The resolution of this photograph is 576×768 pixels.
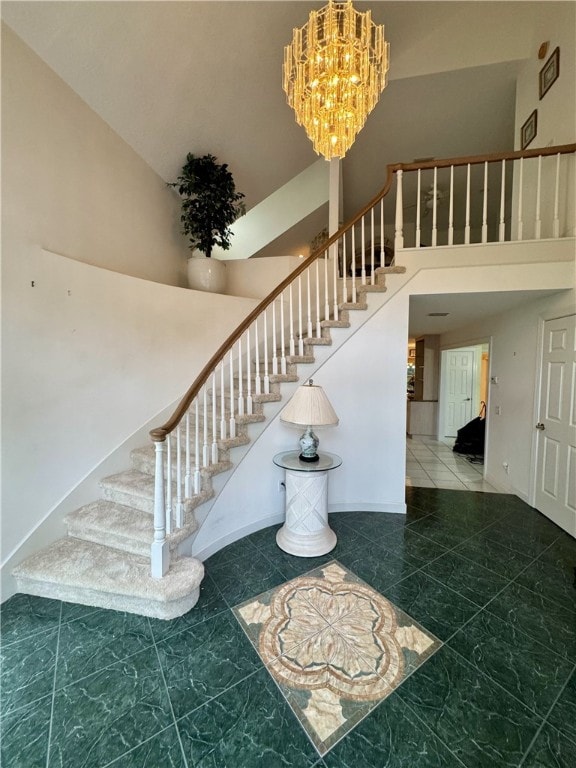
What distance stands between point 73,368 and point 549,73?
5529 mm

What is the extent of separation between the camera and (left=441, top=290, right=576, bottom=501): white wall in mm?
3346

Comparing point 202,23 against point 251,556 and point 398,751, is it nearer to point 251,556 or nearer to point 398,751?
point 251,556

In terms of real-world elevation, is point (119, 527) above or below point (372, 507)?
above

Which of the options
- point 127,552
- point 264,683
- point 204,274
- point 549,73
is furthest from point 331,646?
point 549,73

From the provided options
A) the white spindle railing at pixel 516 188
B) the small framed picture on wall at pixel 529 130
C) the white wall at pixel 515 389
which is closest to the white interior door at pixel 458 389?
the white wall at pixel 515 389

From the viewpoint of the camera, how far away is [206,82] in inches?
127

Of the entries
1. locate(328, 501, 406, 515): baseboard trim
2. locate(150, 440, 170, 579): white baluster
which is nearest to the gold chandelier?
locate(150, 440, 170, 579): white baluster

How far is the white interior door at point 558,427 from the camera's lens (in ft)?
9.29

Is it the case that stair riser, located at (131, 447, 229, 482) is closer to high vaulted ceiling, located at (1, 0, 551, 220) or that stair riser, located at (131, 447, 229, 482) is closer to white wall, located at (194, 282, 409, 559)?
white wall, located at (194, 282, 409, 559)

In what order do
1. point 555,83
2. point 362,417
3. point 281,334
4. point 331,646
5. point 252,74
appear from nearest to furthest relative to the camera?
point 331,646 → point 281,334 → point 555,83 → point 362,417 → point 252,74

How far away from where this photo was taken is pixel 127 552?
2199 millimetres

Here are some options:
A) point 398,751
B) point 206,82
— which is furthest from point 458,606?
point 206,82

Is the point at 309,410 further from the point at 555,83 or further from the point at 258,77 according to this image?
the point at 555,83

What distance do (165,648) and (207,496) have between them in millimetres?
903
